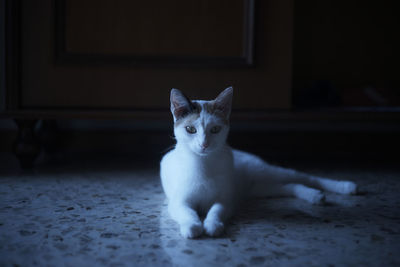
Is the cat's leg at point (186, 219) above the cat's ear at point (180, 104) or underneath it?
underneath

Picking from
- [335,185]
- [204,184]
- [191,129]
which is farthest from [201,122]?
[335,185]

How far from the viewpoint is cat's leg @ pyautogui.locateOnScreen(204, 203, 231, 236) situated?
3.02 ft

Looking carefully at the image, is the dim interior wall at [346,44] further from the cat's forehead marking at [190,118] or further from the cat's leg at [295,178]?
the cat's forehead marking at [190,118]

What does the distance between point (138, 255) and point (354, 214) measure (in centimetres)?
65

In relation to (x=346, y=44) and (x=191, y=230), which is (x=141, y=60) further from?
(x=346, y=44)

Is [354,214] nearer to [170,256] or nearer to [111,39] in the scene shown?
[170,256]

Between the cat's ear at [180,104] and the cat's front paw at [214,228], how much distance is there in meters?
0.31

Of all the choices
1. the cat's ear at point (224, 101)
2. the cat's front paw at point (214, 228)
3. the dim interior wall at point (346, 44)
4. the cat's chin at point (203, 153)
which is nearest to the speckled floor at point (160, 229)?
the cat's front paw at point (214, 228)

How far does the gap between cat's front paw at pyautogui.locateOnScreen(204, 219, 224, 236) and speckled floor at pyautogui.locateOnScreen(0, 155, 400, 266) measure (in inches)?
0.7

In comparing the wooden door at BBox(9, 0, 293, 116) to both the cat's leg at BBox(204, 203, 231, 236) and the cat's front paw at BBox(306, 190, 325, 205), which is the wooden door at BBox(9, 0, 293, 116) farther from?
the cat's leg at BBox(204, 203, 231, 236)

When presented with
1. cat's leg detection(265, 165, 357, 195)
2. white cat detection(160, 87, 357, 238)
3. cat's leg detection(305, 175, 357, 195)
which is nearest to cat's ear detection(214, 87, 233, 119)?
white cat detection(160, 87, 357, 238)

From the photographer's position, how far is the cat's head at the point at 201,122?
1014 mm

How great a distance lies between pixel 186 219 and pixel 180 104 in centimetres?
32

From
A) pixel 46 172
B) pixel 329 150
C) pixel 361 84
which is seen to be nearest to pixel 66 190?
pixel 46 172
